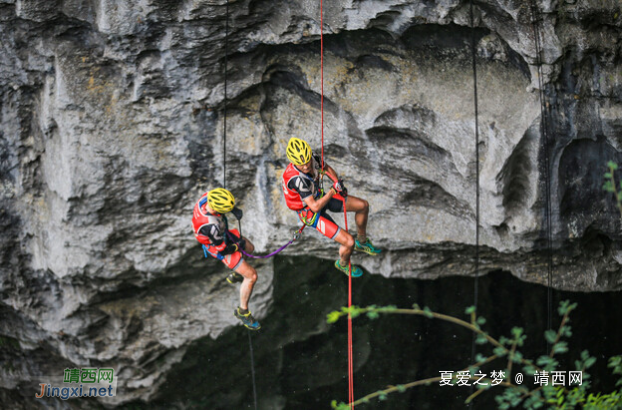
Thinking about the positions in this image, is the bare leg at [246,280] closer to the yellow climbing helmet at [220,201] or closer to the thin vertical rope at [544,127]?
the yellow climbing helmet at [220,201]

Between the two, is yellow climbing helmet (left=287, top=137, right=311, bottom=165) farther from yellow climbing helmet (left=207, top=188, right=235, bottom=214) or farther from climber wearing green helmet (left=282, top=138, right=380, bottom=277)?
yellow climbing helmet (left=207, top=188, right=235, bottom=214)

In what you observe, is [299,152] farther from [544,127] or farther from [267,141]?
[544,127]

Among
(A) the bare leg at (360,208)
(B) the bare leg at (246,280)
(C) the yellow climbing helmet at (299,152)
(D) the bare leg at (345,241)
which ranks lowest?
(B) the bare leg at (246,280)

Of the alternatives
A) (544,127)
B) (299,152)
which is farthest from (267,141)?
(544,127)

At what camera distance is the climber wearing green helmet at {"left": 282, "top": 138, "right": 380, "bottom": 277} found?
217 inches

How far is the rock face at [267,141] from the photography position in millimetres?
6168

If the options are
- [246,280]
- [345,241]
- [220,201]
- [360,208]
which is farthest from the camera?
[246,280]

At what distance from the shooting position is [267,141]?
7277 mm

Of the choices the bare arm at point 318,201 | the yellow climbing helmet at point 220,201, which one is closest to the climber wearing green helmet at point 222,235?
the yellow climbing helmet at point 220,201

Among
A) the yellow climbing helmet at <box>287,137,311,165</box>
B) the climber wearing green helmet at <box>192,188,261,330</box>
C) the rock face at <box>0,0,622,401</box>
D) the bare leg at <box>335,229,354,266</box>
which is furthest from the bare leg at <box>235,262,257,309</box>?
the rock face at <box>0,0,622,401</box>

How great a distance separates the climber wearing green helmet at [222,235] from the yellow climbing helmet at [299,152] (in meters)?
0.64

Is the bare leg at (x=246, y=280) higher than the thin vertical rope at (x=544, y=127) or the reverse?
the reverse

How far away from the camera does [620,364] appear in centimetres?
421

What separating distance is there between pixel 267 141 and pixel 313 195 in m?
1.72
